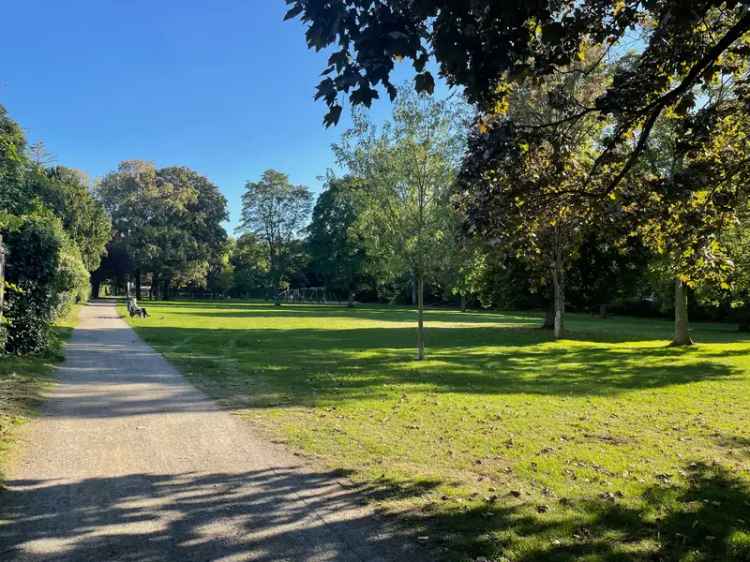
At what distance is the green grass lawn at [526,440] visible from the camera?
416 cm

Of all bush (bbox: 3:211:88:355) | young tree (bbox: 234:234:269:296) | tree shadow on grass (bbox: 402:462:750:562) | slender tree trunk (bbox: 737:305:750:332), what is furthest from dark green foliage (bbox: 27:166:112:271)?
slender tree trunk (bbox: 737:305:750:332)

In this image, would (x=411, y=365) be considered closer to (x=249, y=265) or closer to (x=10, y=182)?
(x=10, y=182)

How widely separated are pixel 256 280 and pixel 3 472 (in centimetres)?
7067

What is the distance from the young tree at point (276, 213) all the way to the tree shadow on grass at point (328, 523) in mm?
63260

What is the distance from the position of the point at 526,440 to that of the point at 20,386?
8.26 meters

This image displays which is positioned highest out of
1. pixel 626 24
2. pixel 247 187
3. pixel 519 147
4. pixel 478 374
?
pixel 247 187

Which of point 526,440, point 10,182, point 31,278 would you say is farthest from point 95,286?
point 526,440

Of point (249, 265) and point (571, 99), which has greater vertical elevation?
point (249, 265)

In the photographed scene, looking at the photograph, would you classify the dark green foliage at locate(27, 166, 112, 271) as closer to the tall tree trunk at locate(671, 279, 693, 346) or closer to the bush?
the bush

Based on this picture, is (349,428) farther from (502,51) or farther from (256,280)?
(256,280)

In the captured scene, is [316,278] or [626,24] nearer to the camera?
[626,24]

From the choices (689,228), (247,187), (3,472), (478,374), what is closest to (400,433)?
(3,472)

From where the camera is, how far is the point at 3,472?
203 inches

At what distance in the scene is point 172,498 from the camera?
4.58m
